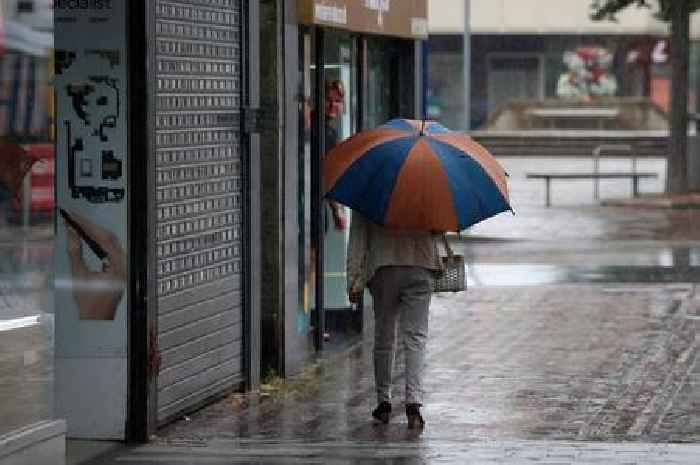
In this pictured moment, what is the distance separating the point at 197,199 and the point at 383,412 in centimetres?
161

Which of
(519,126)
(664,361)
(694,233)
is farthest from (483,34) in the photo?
(664,361)

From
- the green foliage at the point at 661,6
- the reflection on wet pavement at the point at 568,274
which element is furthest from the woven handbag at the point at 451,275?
the green foliage at the point at 661,6

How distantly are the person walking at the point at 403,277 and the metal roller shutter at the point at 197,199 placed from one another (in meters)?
0.97

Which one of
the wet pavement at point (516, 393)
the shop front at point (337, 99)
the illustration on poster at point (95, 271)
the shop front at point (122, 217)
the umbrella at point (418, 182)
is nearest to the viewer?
the shop front at point (122, 217)

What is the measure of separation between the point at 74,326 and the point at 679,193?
22274mm

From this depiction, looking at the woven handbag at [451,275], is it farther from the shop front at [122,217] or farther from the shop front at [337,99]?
the shop front at [337,99]

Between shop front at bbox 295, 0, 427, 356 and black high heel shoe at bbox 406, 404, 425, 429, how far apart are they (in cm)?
249

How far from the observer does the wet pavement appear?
31.6 feet

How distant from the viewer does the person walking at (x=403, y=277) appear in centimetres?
1036

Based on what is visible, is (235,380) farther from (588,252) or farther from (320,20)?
(588,252)

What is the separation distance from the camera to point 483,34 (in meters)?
62.9

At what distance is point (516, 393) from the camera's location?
11.8 metres

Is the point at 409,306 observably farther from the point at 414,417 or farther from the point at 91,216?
the point at 91,216

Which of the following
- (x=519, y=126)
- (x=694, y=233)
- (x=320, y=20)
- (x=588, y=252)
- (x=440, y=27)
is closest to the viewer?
(x=320, y=20)
